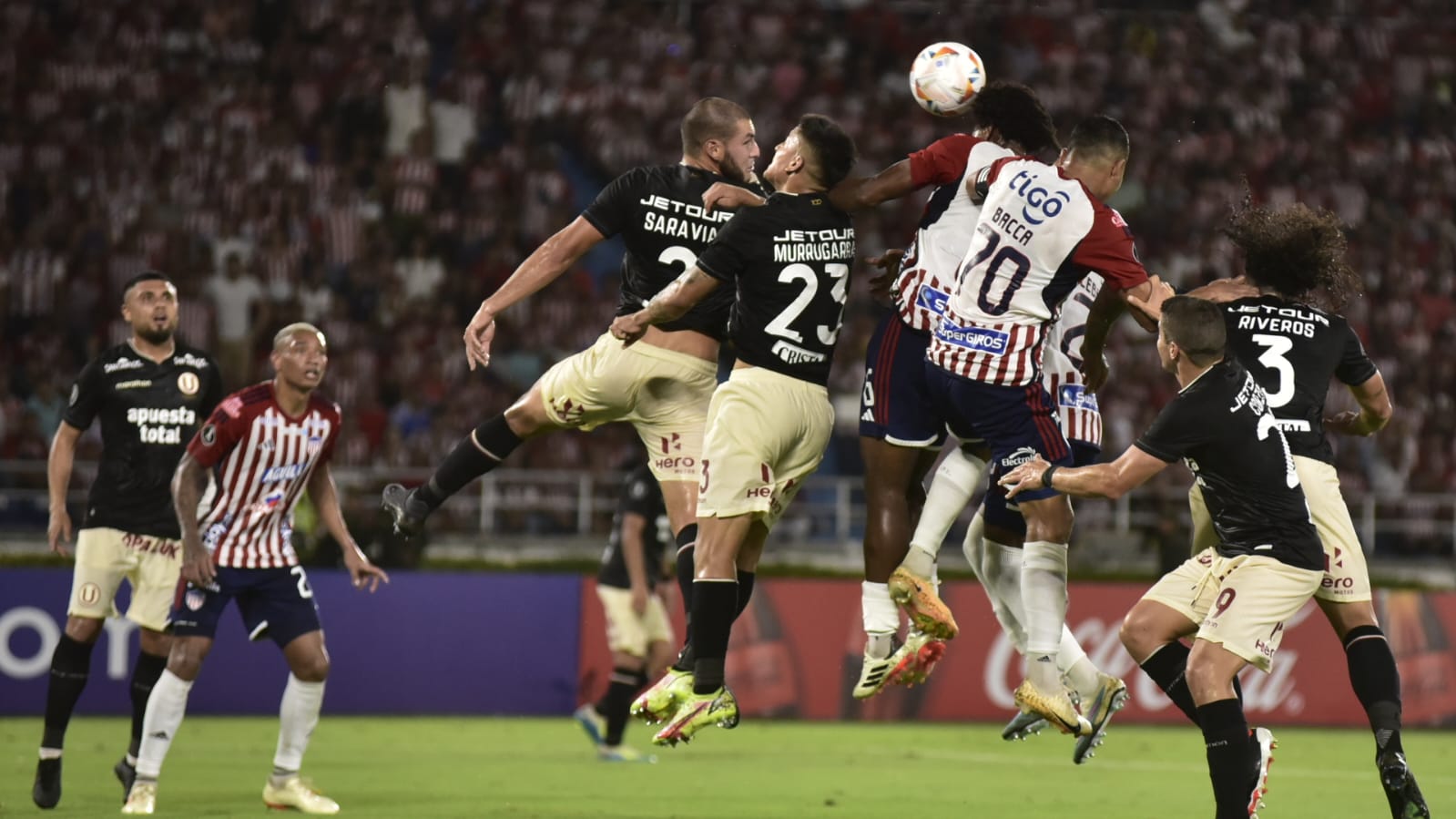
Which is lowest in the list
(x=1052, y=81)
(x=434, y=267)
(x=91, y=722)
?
(x=91, y=722)

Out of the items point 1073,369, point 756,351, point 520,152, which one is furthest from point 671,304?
point 520,152

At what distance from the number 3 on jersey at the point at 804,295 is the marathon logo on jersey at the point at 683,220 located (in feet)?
2.16

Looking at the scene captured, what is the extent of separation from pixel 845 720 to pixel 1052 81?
11084 mm

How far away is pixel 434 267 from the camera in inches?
828

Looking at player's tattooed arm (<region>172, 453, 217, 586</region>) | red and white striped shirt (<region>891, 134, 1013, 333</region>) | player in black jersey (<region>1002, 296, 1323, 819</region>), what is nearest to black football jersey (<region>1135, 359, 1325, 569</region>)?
player in black jersey (<region>1002, 296, 1323, 819</region>)

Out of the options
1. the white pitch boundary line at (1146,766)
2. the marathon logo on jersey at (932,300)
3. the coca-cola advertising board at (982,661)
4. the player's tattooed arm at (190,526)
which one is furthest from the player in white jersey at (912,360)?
the coca-cola advertising board at (982,661)

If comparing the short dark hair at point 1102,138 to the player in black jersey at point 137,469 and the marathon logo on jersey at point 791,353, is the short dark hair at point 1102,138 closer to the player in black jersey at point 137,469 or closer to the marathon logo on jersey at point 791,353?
the marathon logo on jersey at point 791,353

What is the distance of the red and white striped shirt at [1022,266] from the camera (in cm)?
852

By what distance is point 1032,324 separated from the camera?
8.74 m

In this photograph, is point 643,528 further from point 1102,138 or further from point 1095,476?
point 1095,476

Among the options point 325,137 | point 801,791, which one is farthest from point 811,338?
point 325,137

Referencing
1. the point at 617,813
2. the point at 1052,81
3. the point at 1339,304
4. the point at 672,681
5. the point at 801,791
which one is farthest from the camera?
the point at 1052,81

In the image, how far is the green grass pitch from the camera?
10766mm

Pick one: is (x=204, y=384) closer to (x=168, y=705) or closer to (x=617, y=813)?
(x=168, y=705)
